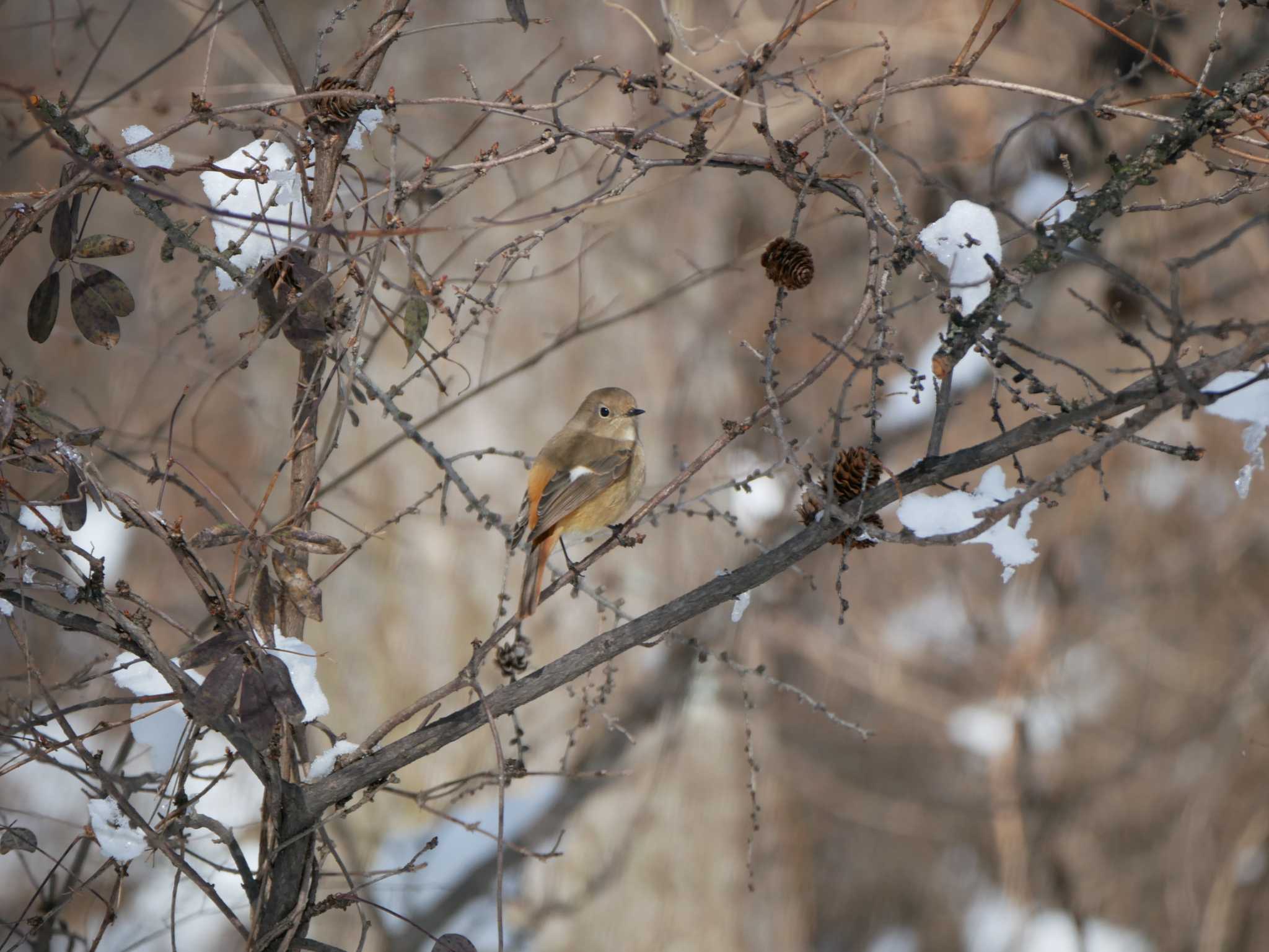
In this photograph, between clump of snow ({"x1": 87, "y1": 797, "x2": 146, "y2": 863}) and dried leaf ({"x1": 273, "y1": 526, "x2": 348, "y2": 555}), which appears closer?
dried leaf ({"x1": 273, "y1": 526, "x2": 348, "y2": 555})

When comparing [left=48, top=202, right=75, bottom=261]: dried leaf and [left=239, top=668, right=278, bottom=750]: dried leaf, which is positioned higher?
[left=48, top=202, right=75, bottom=261]: dried leaf

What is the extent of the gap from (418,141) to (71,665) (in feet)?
12.3

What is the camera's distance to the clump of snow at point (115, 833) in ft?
6.30

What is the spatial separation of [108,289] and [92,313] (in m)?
0.05

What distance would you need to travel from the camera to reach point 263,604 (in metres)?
1.84

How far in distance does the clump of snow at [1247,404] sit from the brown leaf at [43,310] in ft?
6.26

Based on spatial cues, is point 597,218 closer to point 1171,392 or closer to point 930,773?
point 1171,392

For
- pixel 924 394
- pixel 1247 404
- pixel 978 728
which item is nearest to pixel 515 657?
pixel 1247 404

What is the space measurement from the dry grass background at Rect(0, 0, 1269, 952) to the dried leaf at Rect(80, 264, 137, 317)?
274 centimetres

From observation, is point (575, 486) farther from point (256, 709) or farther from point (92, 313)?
point (256, 709)

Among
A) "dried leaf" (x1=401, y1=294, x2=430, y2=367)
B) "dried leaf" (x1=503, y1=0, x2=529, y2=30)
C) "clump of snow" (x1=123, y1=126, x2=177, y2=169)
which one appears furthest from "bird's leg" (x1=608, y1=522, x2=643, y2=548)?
"clump of snow" (x1=123, y1=126, x2=177, y2=169)

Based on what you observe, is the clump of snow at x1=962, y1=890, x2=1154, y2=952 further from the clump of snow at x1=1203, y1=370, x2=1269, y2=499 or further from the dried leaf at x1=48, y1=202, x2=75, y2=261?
the dried leaf at x1=48, y1=202, x2=75, y2=261

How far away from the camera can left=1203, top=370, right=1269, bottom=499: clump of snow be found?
5.02 ft

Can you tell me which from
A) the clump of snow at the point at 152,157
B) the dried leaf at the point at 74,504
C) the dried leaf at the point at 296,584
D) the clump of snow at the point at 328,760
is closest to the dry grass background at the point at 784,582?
the clump of snow at the point at 152,157
